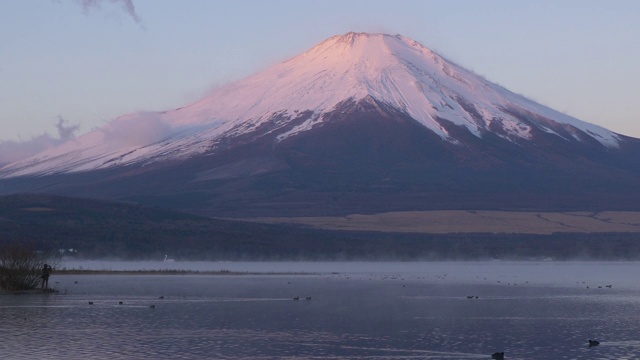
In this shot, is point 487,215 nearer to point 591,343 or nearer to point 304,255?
point 304,255

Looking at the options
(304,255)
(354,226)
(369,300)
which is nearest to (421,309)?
(369,300)

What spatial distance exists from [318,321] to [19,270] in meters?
18.6

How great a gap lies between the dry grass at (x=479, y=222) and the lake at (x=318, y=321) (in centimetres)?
7594

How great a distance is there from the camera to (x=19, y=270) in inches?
2174

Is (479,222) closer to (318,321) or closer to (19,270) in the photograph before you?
(19,270)

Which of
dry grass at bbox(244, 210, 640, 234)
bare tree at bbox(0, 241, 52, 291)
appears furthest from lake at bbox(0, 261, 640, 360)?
dry grass at bbox(244, 210, 640, 234)

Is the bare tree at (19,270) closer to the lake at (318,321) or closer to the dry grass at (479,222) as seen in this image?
the lake at (318,321)

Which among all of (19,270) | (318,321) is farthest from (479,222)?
(318,321)

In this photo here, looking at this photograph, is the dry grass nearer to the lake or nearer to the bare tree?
the lake

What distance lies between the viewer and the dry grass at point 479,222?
5733 inches

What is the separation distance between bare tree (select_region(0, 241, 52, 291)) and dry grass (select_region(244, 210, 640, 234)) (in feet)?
290

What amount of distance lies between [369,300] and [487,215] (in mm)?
106633

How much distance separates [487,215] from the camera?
159 m

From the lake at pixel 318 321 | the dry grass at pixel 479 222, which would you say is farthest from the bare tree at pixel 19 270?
the dry grass at pixel 479 222
